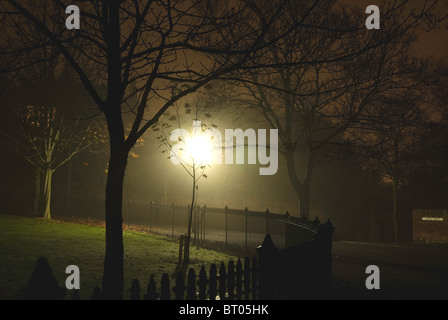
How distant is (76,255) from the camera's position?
1321 cm

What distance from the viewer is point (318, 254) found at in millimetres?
8570

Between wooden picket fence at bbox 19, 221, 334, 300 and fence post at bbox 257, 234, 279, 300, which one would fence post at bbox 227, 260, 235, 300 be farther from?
fence post at bbox 257, 234, 279, 300

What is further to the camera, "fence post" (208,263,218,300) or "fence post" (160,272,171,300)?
"fence post" (208,263,218,300)

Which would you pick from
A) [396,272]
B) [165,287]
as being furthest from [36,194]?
[165,287]

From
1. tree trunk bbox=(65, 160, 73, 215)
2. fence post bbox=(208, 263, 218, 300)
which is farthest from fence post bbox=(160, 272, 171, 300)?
tree trunk bbox=(65, 160, 73, 215)

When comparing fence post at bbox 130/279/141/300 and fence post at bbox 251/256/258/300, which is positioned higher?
fence post at bbox 130/279/141/300

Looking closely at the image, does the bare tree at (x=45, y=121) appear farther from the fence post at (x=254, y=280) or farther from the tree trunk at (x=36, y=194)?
the fence post at (x=254, y=280)

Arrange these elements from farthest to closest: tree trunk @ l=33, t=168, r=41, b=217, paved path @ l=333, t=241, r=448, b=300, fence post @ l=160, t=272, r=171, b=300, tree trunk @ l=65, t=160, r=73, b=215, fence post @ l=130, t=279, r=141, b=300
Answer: tree trunk @ l=65, t=160, r=73, b=215
tree trunk @ l=33, t=168, r=41, b=217
paved path @ l=333, t=241, r=448, b=300
fence post @ l=160, t=272, r=171, b=300
fence post @ l=130, t=279, r=141, b=300

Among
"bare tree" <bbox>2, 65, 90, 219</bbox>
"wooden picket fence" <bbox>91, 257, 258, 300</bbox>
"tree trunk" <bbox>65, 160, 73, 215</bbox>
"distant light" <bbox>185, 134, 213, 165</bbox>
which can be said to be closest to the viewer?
"wooden picket fence" <bbox>91, 257, 258, 300</bbox>

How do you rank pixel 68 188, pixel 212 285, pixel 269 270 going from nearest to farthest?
pixel 212 285, pixel 269 270, pixel 68 188

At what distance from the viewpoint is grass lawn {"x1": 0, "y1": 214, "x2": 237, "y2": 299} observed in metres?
9.88

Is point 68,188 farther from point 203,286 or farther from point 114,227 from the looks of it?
point 203,286

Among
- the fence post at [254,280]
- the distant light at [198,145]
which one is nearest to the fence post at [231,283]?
the fence post at [254,280]

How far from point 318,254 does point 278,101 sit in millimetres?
12175
